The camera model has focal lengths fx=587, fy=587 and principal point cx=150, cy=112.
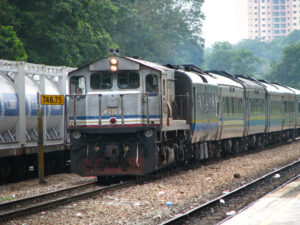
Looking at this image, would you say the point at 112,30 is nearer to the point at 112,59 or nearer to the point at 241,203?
the point at 112,59

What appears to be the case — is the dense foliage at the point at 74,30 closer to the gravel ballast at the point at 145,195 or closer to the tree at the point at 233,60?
the gravel ballast at the point at 145,195

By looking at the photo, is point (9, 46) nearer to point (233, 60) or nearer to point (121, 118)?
point (121, 118)

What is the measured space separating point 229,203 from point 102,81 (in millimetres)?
5626

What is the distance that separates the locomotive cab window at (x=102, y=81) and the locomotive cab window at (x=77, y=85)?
27 cm

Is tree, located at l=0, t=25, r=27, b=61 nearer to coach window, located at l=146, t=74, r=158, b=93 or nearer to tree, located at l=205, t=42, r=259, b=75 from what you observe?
coach window, located at l=146, t=74, r=158, b=93

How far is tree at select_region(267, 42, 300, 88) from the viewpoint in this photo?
317 ft

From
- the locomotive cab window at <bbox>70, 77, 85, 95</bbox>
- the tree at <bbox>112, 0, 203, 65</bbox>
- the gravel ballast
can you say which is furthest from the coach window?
the tree at <bbox>112, 0, 203, 65</bbox>

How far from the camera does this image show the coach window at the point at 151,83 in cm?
1625

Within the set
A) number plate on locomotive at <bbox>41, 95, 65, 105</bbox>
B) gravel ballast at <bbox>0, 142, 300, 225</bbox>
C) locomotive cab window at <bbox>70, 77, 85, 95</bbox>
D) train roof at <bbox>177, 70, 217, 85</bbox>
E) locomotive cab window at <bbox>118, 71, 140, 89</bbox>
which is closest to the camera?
gravel ballast at <bbox>0, 142, 300, 225</bbox>

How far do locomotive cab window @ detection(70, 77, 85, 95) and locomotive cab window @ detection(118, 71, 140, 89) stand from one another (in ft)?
3.45

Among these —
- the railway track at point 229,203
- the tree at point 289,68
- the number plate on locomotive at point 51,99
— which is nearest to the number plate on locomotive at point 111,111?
the number plate on locomotive at point 51,99

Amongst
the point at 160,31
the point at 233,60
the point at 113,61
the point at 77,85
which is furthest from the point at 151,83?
the point at 233,60

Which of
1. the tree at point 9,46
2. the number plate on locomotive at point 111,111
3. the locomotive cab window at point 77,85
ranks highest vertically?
the tree at point 9,46

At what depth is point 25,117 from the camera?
60.3 ft
